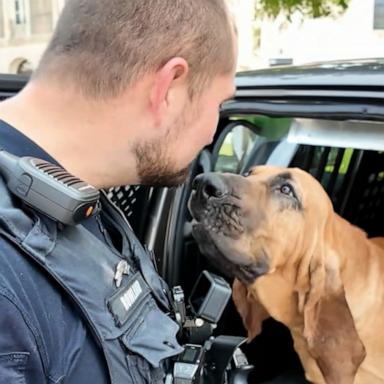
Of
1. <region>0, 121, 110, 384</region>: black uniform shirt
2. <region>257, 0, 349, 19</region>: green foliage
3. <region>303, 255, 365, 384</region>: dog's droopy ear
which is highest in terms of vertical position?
<region>0, 121, 110, 384</region>: black uniform shirt

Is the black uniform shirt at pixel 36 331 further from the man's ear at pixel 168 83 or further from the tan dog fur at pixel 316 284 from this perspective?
the tan dog fur at pixel 316 284

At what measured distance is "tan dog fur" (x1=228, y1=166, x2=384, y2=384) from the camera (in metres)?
2.14

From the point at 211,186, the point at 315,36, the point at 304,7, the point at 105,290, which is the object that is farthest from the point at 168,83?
the point at 315,36

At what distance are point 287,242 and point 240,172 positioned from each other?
390mm

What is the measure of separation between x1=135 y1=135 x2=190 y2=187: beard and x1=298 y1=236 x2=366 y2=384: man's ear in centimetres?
94

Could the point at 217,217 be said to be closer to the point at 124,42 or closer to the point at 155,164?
the point at 155,164

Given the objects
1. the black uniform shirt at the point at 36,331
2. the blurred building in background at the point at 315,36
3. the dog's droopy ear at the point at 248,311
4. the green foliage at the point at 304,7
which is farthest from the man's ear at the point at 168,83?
the blurred building in background at the point at 315,36

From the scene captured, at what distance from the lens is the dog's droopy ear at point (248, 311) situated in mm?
2479

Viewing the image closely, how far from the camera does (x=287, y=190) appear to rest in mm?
2268

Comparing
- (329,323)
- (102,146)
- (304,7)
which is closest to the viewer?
(102,146)

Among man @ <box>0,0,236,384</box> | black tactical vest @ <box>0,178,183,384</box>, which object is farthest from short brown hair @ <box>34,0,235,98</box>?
black tactical vest @ <box>0,178,183,384</box>

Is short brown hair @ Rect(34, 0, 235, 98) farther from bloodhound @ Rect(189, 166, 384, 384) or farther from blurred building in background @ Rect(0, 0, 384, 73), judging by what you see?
blurred building in background @ Rect(0, 0, 384, 73)

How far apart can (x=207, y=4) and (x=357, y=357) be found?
127 cm

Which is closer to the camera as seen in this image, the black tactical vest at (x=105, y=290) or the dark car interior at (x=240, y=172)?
the black tactical vest at (x=105, y=290)
